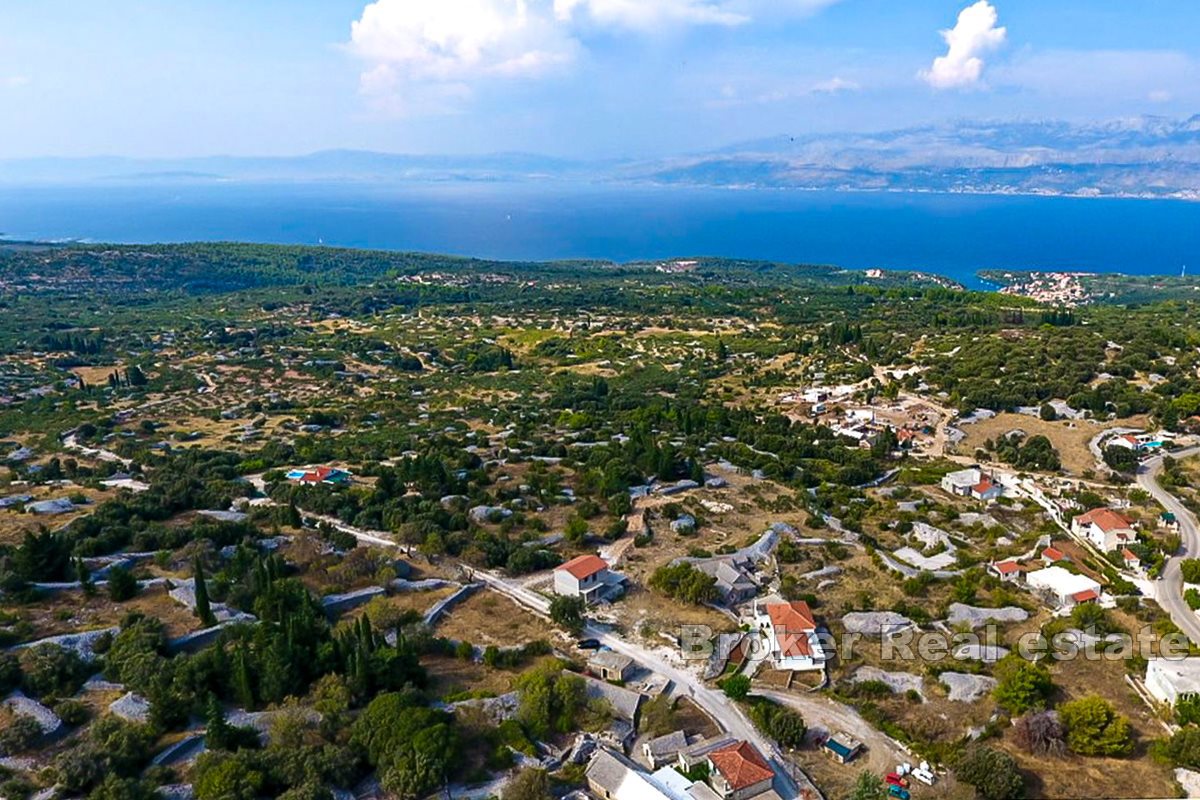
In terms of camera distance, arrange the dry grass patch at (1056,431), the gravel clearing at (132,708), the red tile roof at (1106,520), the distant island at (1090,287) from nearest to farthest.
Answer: the gravel clearing at (132,708), the red tile roof at (1106,520), the dry grass patch at (1056,431), the distant island at (1090,287)

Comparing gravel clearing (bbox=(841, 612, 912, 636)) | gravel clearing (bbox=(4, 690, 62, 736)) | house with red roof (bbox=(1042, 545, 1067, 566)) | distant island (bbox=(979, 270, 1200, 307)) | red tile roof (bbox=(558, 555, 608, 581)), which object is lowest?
gravel clearing (bbox=(841, 612, 912, 636))

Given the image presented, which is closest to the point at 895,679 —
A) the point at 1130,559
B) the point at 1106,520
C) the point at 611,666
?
the point at 611,666

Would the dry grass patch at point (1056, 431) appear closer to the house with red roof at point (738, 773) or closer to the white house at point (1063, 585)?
the white house at point (1063, 585)

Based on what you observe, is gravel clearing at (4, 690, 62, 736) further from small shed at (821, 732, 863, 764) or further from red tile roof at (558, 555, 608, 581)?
small shed at (821, 732, 863, 764)

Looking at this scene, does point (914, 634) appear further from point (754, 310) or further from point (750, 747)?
point (754, 310)


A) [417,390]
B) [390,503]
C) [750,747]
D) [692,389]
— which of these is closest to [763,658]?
[750,747]

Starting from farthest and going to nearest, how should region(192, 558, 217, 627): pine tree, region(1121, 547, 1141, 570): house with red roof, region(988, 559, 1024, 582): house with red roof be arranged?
1. region(1121, 547, 1141, 570): house with red roof
2. region(988, 559, 1024, 582): house with red roof
3. region(192, 558, 217, 627): pine tree

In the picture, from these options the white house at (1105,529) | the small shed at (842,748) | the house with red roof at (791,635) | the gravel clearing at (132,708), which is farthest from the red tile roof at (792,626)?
the gravel clearing at (132,708)

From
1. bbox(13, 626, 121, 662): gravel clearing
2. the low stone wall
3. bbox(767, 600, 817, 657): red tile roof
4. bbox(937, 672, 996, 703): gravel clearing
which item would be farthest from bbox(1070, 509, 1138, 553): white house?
bbox(13, 626, 121, 662): gravel clearing
